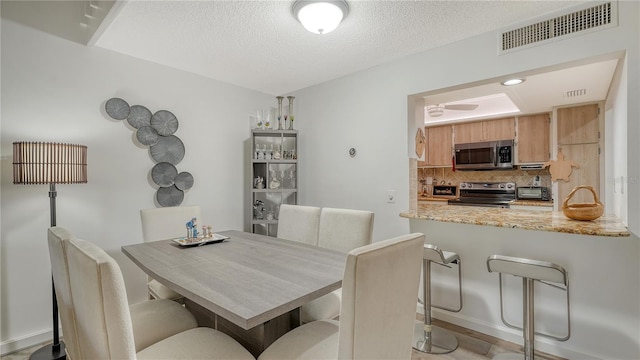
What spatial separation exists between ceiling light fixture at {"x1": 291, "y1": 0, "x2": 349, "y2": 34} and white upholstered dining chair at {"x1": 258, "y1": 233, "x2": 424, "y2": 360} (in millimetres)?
1407

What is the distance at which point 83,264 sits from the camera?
989mm

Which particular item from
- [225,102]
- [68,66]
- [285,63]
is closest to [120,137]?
[68,66]

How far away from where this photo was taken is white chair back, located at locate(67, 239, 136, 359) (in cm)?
93

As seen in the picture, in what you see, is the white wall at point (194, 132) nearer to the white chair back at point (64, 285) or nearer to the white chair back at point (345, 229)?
the white chair back at point (345, 229)

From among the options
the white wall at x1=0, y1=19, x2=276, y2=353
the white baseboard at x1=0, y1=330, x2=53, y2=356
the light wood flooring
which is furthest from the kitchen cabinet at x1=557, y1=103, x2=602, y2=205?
the white baseboard at x1=0, y1=330, x2=53, y2=356

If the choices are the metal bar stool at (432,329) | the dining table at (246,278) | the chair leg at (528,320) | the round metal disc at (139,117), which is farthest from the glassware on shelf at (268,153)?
the chair leg at (528,320)

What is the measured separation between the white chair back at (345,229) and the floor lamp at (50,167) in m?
1.79

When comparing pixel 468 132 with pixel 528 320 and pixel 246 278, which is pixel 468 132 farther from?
pixel 246 278

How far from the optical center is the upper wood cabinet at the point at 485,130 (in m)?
4.50

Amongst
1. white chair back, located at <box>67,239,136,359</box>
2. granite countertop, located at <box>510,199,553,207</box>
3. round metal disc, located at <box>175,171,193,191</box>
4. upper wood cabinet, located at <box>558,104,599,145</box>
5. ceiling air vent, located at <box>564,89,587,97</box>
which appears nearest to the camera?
white chair back, located at <box>67,239,136,359</box>

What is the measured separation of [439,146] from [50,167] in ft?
16.9

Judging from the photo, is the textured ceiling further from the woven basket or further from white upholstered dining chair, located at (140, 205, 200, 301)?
white upholstered dining chair, located at (140, 205, 200, 301)

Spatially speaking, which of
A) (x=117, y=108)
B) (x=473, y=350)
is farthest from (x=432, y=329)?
(x=117, y=108)

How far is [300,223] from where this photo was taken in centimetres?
244
